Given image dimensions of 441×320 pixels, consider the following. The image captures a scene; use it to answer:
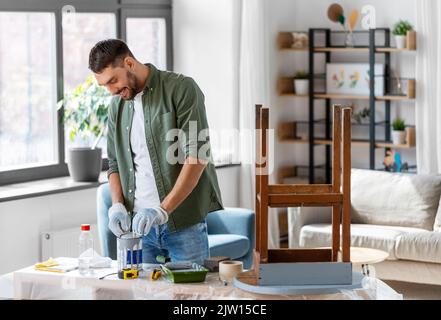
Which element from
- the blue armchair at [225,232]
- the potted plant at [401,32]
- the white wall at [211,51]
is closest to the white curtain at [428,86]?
the potted plant at [401,32]

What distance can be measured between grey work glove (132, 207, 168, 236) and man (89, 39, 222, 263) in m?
0.02

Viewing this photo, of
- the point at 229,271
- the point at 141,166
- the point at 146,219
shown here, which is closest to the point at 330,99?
the point at 141,166

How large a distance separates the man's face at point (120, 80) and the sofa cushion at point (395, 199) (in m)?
3.04

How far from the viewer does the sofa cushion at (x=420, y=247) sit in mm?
5633

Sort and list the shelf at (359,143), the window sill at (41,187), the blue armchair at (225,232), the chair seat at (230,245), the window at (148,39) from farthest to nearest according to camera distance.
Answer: the shelf at (359,143), the window at (148,39), the chair seat at (230,245), the window sill at (41,187), the blue armchair at (225,232)

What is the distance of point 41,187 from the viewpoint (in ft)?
18.4

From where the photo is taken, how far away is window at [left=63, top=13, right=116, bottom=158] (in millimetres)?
6168

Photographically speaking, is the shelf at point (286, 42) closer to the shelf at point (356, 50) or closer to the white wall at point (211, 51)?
the shelf at point (356, 50)

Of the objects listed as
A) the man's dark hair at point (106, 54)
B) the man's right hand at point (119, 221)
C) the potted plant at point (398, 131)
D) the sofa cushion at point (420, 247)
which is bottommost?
the sofa cushion at point (420, 247)

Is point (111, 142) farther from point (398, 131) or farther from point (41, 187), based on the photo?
point (398, 131)

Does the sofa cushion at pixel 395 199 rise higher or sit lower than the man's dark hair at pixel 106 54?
lower

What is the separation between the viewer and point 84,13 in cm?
628

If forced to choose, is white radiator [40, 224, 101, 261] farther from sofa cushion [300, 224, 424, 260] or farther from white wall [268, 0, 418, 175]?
white wall [268, 0, 418, 175]

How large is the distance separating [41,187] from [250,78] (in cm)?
201
